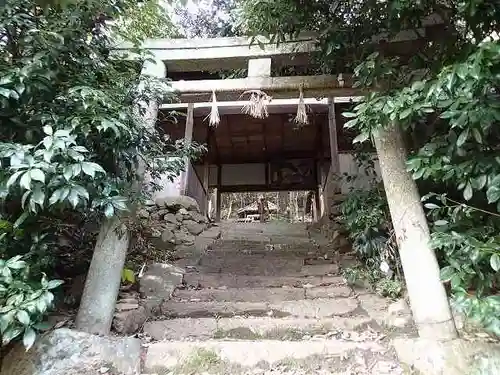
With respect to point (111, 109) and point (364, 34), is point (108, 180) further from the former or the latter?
point (364, 34)

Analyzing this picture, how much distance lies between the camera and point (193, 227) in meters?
6.90

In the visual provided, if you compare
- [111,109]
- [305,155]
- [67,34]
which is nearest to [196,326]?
[111,109]

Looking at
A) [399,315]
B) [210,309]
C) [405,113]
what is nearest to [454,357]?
[399,315]

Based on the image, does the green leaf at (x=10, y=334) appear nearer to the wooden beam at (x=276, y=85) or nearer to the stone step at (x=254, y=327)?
the stone step at (x=254, y=327)

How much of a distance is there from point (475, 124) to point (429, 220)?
4.31ft

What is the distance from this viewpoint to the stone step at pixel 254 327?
10.9 feet

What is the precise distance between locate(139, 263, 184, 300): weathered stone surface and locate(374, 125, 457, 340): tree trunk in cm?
237

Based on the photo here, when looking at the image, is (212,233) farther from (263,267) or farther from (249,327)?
(249,327)

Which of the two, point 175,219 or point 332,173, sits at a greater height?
point 332,173

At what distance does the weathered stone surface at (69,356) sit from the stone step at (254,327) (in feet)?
1.75

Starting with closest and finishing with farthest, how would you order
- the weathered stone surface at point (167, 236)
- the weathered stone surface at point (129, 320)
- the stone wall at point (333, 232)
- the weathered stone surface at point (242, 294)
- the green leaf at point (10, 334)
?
the green leaf at point (10, 334) → the weathered stone surface at point (129, 320) → the weathered stone surface at point (242, 294) → the stone wall at point (333, 232) → the weathered stone surface at point (167, 236)

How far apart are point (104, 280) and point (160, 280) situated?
3.93 ft

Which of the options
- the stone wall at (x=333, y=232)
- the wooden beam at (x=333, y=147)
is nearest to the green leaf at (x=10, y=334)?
the stone wall at (x=333, y=232)

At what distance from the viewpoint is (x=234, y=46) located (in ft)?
14.6
